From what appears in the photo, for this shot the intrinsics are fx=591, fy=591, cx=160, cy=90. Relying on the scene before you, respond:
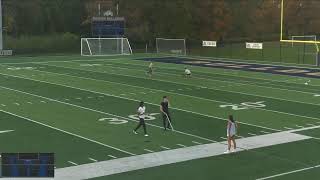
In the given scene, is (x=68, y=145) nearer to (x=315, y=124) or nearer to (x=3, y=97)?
(x=315, y=124)

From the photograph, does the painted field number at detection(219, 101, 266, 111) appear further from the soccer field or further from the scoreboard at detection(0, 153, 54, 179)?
the scoreboard at detection(0, 153, 54, 179)

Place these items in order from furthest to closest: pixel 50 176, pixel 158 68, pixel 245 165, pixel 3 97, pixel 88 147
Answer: pixel 158 68
pixel 3 97
pixel 88 147
pixel 245 165
pixel 50 176

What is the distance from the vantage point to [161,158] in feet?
54.7

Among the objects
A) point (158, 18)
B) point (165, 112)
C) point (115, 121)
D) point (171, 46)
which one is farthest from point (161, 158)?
point (158, 18)

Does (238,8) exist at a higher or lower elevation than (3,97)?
higher

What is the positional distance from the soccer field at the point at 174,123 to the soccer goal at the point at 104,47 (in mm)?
21882

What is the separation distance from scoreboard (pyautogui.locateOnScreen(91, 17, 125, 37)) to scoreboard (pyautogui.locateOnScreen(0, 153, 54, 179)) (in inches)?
1919

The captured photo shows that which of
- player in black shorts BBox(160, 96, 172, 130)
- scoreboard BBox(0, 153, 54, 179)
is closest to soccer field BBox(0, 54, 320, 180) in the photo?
player in black shorts BBox(160, 96, 172, 130)

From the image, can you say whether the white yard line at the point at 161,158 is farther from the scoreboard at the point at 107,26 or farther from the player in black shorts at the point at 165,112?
the scoreboard at the point at 107,26

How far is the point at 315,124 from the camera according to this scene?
2208 centimetres

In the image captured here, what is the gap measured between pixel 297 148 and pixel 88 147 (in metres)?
6.38

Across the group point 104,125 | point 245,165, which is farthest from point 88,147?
point 245,165

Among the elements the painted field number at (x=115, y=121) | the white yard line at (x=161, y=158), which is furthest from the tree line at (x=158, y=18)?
the white yard line at (x=161, y=158)

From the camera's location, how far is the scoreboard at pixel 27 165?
12.5 meters
